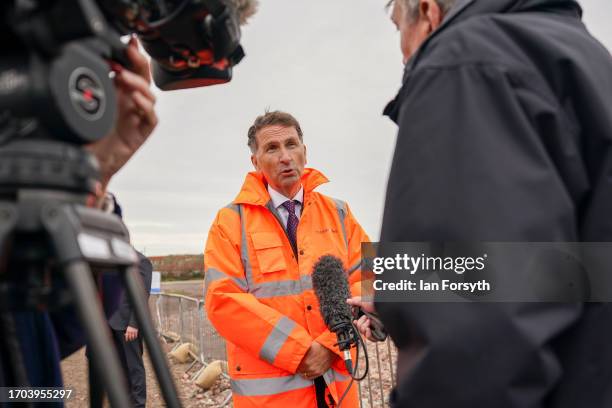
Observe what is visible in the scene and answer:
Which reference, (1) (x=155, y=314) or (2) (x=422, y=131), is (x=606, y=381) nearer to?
(2) (x=422, y=131)

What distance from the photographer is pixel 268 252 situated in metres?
2.94

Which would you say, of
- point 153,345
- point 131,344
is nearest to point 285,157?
point 153,345

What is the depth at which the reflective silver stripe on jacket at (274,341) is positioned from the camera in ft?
8.73

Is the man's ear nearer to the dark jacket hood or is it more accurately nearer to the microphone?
the dark jacket hood

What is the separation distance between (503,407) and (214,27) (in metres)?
1.06

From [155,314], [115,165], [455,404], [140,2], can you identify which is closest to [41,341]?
[115,165]

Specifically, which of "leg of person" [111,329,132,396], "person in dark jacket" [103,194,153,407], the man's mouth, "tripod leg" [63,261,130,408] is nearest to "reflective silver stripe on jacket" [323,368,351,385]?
the man's mouth

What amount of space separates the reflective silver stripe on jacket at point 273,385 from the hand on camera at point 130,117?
1.77 m

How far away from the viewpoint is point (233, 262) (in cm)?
292

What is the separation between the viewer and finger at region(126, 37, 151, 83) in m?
1.21

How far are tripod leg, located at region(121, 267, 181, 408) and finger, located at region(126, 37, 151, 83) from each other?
0.58 metres

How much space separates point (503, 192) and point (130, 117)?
0.95 metres

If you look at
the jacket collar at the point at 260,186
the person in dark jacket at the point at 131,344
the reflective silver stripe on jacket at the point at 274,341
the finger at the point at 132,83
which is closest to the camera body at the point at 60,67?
the finger at the point at 132,83

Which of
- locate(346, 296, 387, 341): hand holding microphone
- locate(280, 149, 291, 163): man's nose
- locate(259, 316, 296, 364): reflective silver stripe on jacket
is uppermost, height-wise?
locate(280, 149, 291, 163): man's nose
